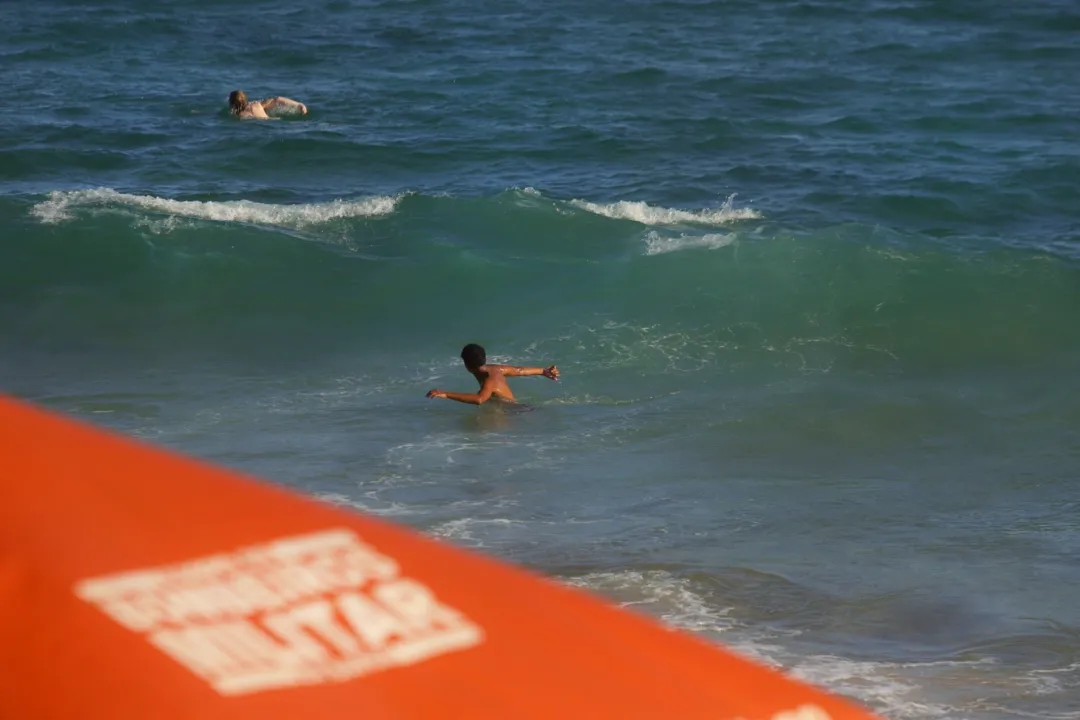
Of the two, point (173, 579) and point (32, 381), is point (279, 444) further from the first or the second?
point (173, 579)

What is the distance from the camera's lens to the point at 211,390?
37.7 ft

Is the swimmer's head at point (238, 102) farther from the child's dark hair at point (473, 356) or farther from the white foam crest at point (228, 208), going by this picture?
the child's dark hair at point (473, 356)

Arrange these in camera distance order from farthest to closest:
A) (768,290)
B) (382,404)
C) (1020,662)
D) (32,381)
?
(768,290) < (32,381) < (382,404) < (1020,662)

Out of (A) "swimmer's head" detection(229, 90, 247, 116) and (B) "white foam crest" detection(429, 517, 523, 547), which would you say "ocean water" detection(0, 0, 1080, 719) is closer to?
(B) "white foam crest" detection(429, 517, 523, 547)

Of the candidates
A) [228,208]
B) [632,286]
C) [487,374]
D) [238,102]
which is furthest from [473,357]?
[238,102]

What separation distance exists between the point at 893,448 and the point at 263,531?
8.31 m

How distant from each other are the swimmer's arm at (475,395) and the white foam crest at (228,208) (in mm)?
6040

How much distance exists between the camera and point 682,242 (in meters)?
14.9

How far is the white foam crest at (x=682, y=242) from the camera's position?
48.2 feet

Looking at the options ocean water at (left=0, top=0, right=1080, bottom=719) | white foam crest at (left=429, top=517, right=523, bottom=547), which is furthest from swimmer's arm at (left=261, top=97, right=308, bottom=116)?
white foam crest at (left=429, top=517, right=523, bottom=547)

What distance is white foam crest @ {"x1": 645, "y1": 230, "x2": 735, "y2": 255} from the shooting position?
14.7 meters

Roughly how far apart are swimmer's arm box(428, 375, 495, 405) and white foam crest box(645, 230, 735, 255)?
4.70 m

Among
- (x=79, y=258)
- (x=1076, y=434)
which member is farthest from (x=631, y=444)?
(x=79, y=258)

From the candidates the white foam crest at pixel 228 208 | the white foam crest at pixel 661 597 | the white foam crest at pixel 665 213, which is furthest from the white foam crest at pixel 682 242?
the white foam crest at pixel 661 597
